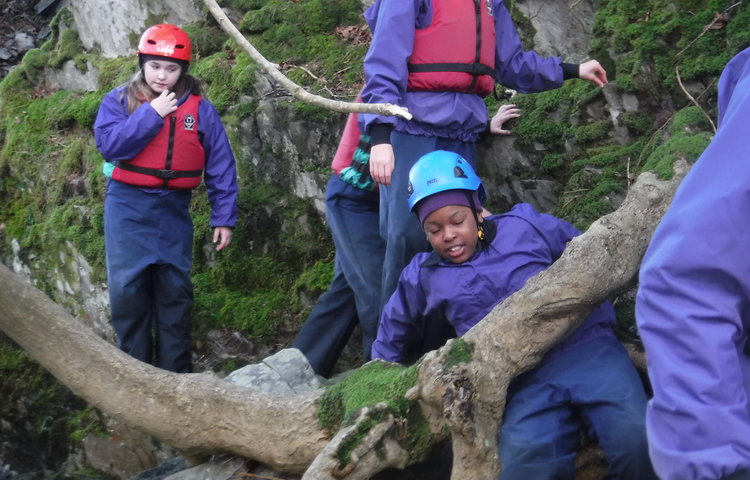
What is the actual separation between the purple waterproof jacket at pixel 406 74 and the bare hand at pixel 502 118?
26.8 inches

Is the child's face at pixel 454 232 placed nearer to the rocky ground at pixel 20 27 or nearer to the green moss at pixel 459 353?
the green moss at pixel 459 353

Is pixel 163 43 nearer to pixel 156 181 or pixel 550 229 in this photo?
pixel 156 181

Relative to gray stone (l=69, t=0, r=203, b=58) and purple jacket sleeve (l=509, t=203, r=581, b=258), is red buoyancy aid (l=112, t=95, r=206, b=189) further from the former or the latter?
gray stone (l=69, t=0, r=203, b=58)

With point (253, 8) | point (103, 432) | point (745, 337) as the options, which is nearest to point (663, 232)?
point (745, 337)

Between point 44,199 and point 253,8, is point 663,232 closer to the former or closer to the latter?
point 253,8

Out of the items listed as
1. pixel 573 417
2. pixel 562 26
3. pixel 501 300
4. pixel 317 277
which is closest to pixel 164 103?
pixel 317 277

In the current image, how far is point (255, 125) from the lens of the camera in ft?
27.7

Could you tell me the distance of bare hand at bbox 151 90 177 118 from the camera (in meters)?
6.74

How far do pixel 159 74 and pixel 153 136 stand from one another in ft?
1.63

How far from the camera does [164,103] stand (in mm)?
6777

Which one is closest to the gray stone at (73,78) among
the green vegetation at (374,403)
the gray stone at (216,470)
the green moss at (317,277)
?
the green moss at (317,277)

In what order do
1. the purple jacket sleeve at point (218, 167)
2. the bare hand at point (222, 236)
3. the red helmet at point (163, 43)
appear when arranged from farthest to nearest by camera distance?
1. the bare hand at point (222, 236)
2. the purple jacket sleeve at point (218, 167)
3. the red helmet at point (163, 43)

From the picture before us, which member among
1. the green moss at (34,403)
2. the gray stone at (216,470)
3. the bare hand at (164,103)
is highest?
the bare hand at (164,103)

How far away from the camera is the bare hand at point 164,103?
6742 mm
